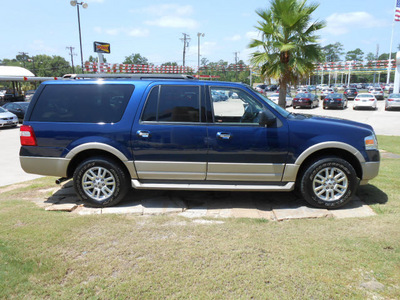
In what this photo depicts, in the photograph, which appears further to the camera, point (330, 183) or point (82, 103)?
point (82, 103)

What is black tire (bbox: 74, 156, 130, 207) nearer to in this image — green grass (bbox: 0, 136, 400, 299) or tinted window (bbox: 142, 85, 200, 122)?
green grass (bbox: 0, 136, 400, 299)

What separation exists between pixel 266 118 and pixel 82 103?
2.79 metres

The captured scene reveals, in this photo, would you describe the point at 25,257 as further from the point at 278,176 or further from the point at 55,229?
the point at 278,176

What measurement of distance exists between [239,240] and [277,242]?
435 millimetres

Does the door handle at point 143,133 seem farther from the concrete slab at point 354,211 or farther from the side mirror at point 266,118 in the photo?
the concrete slab at point 354,211

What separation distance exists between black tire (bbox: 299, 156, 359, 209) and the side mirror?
88 cm

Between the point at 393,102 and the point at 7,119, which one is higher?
the point at 393,102

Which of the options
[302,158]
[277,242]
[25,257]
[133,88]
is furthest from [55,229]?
[302,158]

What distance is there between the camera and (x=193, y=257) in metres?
3.22

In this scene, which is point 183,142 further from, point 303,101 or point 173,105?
point 303,101

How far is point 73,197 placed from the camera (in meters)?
5.28

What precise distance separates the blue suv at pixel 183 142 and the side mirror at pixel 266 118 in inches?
0.6

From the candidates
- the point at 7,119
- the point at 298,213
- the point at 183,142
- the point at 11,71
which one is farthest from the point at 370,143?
the point at 11,71

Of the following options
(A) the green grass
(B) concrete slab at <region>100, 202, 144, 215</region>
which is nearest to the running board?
(B) concrete slab at <region>100, 202, 144, 215</region>
